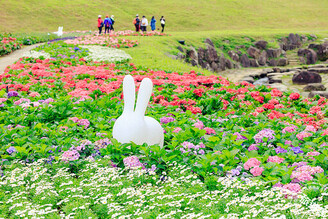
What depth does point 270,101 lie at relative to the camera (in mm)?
8922

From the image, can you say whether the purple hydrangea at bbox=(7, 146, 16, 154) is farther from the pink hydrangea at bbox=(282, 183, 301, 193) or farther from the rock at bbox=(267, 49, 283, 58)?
the rock at bbox=(267, 49, 283, 58)

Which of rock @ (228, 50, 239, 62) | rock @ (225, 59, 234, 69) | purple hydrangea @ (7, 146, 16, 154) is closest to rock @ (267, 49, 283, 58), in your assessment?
rock @ (228, 50, 239, 62)

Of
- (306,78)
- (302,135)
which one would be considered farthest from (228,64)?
(302,135)

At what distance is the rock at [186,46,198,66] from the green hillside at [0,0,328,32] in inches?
638

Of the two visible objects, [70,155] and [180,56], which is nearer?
[70,155]

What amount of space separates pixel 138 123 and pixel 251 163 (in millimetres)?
1709

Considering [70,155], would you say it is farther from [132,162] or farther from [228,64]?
[228,64]

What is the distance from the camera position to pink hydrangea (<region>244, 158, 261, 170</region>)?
15.2 ft

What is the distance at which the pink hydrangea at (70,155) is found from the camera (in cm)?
491

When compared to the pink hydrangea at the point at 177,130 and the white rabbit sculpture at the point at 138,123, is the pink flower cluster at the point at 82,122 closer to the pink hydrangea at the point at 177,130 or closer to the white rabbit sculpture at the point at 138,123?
the white rabbit sculpture at the point at 138,123

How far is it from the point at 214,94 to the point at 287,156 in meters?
4.61

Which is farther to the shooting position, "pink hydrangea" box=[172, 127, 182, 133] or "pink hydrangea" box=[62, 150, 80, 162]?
"pink hydrangea" box=[172, 127, 182, 133]

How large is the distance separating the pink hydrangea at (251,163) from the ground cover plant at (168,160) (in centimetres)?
1

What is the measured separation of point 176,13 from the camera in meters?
43.9
